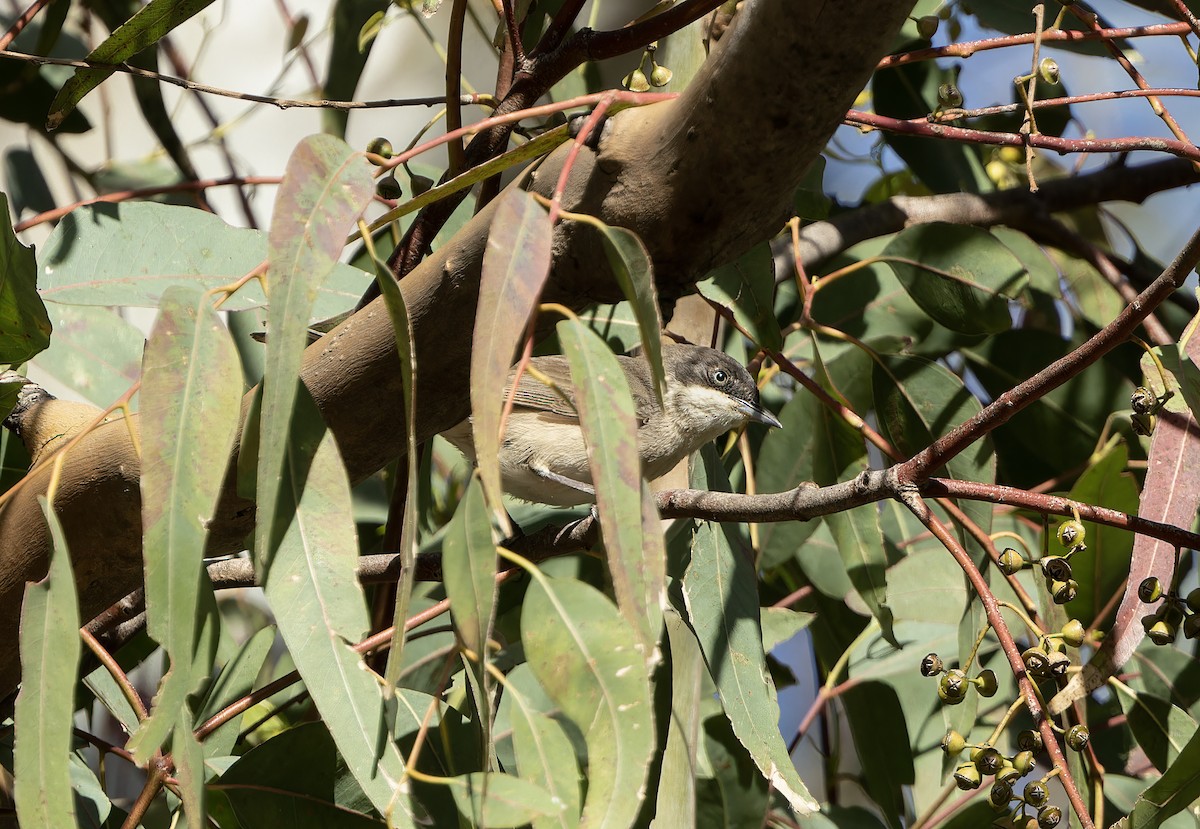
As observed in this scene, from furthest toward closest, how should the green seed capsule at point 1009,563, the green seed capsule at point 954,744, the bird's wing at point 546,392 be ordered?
the bird's wing at point 546,392, the green seed capsule at point 954,744, the green seed capsule at point 1009,563

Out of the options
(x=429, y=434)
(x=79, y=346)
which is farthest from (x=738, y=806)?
(x=79, y=346)

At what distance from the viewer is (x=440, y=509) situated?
3.70 m

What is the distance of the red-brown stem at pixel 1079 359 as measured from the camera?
1.34 m

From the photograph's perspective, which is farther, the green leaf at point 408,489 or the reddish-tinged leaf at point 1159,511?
the reddish-tinged leaf at point 1159,511

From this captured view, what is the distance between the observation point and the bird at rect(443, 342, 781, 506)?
10.7ft

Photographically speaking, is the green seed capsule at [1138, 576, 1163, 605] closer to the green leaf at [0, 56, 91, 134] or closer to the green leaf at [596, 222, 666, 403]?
the green leaf at [596, 222, 666, 403]

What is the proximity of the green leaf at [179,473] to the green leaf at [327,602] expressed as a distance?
8 cm

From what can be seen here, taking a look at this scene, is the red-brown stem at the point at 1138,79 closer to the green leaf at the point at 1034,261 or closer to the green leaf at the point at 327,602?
the green leaf at the point at 1034,261

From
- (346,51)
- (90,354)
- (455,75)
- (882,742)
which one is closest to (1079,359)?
(455,75)

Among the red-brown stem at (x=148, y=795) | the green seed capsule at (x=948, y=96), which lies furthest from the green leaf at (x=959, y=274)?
the red-brown stem at (x=148, y=795)

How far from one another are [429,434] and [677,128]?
0.73m

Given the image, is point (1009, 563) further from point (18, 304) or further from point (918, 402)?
point (18, 304)

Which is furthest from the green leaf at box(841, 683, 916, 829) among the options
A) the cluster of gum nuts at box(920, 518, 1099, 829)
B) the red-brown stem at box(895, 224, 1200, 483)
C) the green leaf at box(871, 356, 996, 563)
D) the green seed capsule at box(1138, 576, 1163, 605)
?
the red-brown stem at box(895, 224, 1200, 483)

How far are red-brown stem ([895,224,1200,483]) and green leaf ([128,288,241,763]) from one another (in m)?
0.90
